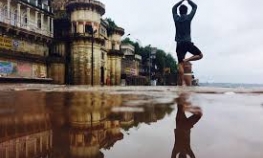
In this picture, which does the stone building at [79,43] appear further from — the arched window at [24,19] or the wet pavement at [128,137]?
the wet pavement at [128,137]

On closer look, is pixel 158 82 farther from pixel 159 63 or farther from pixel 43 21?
pixel 43 21

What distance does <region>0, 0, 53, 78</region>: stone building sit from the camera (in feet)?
103

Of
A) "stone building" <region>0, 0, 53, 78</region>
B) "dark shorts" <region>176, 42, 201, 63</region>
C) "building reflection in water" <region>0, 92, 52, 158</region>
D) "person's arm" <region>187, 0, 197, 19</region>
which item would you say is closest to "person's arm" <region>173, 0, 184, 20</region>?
"person's arm" <region>187, 0, 197, 19</region>

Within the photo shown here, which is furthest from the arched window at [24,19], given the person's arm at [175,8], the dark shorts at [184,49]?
the dark shorts at [184,49]

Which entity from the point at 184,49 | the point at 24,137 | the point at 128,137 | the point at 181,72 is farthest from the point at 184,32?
the point at 24,137

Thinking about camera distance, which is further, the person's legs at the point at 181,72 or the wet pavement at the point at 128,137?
the person's legs at the point at 181,72

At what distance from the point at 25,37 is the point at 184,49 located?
2769cm

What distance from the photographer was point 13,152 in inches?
66.8

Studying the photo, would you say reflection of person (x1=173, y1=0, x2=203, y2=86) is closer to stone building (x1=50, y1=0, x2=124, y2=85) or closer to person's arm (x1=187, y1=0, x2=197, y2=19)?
person's arm (x1=187, y1=0, x2=197, y2=19)

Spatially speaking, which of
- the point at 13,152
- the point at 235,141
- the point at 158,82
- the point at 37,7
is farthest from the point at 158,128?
the point at 158,82

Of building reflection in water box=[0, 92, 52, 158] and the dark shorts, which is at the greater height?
the dark shorts

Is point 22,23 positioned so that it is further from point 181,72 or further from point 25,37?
point 181,72

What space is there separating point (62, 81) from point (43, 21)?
24.8 ft

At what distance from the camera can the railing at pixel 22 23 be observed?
3155 centimetres
